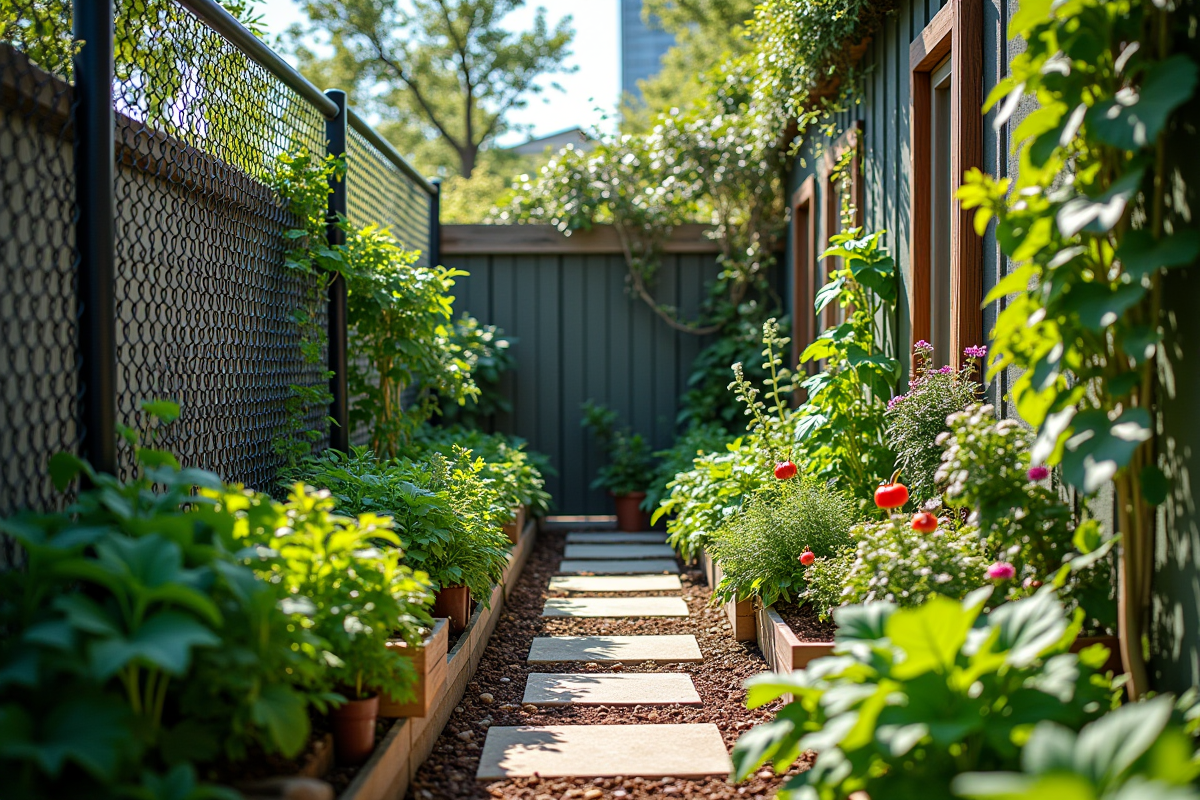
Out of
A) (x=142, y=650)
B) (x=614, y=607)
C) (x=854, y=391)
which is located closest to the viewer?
(x=142, y=650)

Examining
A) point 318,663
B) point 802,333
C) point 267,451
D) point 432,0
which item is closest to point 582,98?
point 802,333

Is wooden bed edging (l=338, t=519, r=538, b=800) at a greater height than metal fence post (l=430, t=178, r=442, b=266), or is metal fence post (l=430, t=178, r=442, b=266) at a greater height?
metal fence post (l=430, t=178, r=442, b=266)

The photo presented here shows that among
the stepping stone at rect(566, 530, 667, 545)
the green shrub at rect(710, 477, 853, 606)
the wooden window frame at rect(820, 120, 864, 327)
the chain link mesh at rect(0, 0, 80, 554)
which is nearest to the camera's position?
the chain link mesh at rect(0, 0, 80, 554)

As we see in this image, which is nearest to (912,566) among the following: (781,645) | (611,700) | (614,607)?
(781,645)

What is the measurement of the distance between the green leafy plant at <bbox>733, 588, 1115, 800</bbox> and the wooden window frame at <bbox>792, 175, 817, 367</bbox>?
3.76 metres

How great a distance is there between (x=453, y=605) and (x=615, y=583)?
1534 mm

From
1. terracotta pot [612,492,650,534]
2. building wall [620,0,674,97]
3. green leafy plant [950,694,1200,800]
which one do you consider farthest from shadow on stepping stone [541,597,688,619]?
building wall [620,0,674,97]

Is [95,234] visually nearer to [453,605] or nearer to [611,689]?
[453,605]

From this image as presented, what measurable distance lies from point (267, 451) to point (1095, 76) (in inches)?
103

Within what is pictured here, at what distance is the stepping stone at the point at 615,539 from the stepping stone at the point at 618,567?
530mm

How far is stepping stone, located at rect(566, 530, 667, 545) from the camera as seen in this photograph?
18.4 feet

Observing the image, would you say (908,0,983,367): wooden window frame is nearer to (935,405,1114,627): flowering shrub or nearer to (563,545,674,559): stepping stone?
(935,405,1114,627): flowering shrub

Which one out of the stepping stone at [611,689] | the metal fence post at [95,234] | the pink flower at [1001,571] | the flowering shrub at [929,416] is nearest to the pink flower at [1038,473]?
the pink flower at [1001,571]

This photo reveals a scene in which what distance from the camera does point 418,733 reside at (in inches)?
91.2
